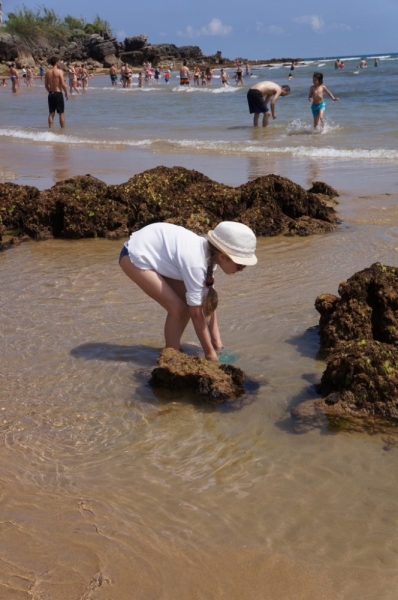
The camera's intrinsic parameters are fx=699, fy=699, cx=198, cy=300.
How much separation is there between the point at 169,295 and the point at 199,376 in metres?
0.57

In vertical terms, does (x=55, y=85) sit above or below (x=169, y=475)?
above

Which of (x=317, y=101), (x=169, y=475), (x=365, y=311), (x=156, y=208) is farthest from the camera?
(x=317, y=101)

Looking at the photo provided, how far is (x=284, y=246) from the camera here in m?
6.88

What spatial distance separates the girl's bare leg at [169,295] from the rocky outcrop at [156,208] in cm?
296

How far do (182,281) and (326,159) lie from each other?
341 inches

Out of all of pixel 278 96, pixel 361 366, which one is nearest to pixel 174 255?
pixel 361 366

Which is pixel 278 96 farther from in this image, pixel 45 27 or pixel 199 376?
pixel 45 27

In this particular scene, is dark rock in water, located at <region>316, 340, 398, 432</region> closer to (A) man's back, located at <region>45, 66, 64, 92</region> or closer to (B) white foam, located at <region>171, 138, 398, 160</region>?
(B) white foam, located at <region>171, 138, 398, 160</region>

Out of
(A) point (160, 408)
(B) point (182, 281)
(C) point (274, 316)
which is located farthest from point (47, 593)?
(C) point (274, 316)

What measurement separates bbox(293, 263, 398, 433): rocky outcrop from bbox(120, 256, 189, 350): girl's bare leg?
3.02 feet

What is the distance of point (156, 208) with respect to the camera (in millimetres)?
7512

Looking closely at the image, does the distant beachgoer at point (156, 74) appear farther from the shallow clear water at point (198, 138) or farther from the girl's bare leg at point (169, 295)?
the girl's bare leg at point (169, 295)

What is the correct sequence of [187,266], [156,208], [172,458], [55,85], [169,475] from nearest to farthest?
[169,475] < [172,458] < [187,266] < [156,208] < [55,85]

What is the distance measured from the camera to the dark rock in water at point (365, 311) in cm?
439
